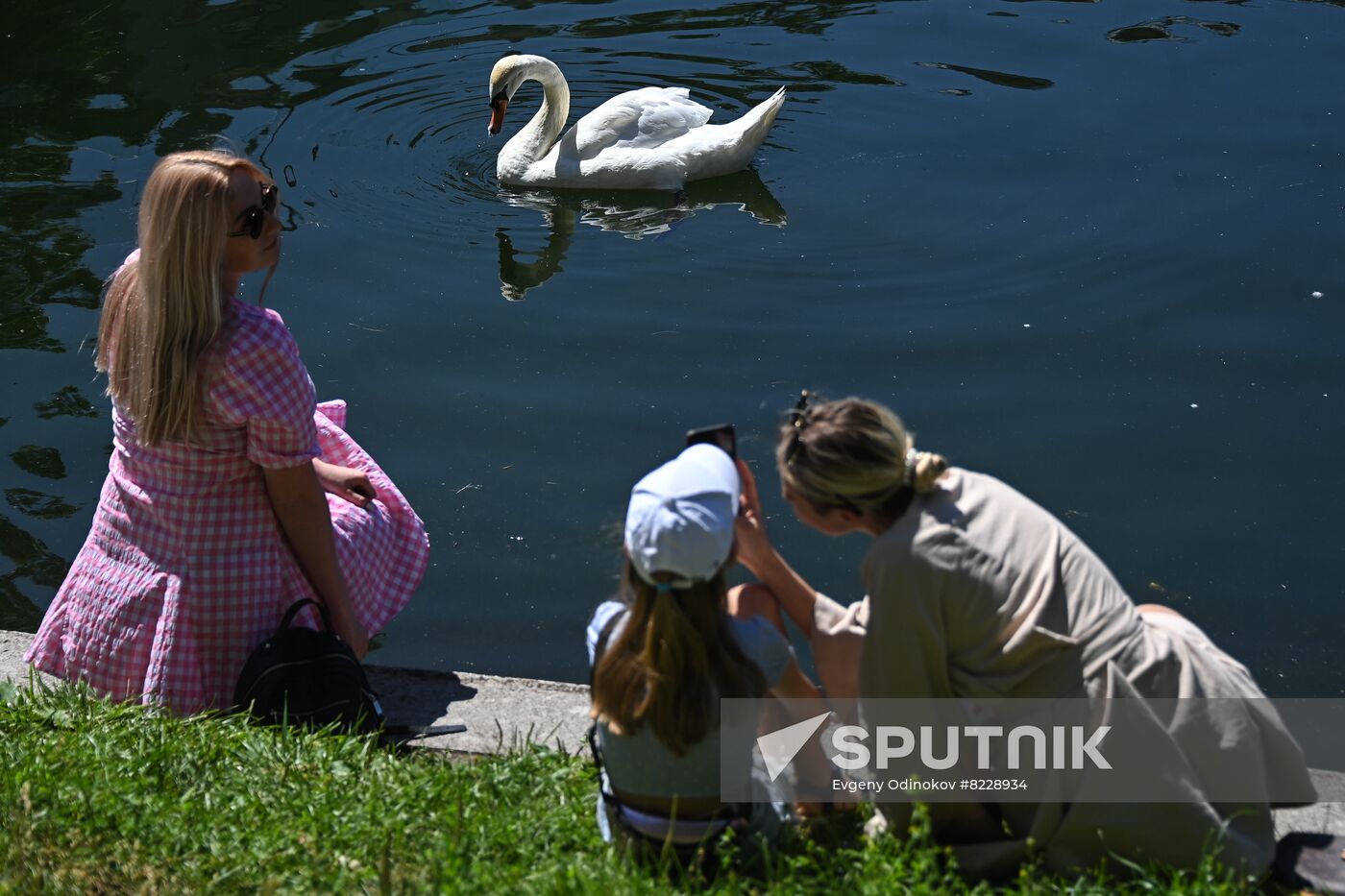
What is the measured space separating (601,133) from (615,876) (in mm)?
5821

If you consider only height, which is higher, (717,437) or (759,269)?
(717,437)

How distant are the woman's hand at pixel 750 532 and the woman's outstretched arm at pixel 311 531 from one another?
1.05m

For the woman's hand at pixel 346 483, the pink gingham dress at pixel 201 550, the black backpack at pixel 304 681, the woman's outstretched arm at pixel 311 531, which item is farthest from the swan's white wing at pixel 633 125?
the black backpack at pixel 304 681

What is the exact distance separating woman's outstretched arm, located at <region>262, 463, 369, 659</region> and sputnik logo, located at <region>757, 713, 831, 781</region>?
1136 millimetres

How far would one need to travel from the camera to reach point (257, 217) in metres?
3.58

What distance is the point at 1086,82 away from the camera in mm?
8711

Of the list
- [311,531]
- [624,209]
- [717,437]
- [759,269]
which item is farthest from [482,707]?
[624,209]

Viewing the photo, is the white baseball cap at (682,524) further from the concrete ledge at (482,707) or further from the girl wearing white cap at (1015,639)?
the concrete ledge at (482,707)

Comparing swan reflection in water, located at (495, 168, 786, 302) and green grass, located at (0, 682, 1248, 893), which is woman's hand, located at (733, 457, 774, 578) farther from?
swan reflection in water, located at (495, 168, 786, 302)

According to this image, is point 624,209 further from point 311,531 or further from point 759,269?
point 311,531

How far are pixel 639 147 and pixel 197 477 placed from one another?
489 cm

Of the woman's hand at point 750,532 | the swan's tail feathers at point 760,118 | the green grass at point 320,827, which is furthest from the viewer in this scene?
the swan's tail feathers at point 760,118

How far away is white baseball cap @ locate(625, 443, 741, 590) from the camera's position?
8.75 feet

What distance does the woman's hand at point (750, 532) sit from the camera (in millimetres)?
3195
